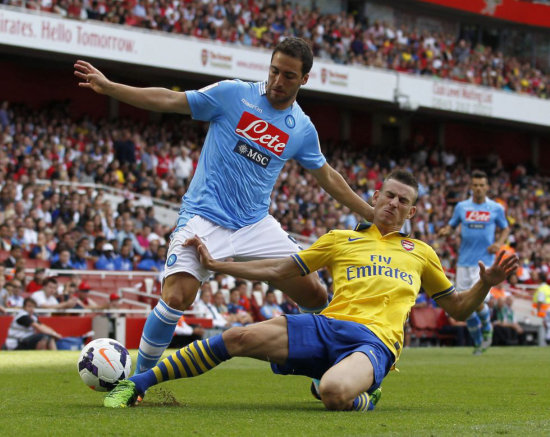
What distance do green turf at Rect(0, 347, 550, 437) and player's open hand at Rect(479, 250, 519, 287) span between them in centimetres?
83

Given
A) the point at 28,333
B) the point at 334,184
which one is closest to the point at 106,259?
the point at 28,333

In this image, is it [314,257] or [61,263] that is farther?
[61,263]

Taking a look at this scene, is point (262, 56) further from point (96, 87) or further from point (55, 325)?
point (96, 87)

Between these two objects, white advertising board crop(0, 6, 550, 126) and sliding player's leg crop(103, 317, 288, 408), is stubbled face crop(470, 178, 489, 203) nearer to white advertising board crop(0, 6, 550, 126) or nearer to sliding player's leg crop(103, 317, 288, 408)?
sliding player's leg crop(103, 317, 288, 408)

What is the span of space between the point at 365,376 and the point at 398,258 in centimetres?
90

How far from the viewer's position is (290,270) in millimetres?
6027

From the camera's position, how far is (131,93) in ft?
19.9

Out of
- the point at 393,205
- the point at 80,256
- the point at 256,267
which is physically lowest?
the point at 80,256

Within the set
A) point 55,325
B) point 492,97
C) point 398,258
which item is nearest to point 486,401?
point 398,258

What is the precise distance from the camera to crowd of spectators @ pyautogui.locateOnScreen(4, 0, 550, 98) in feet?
81.8

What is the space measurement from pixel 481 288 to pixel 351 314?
33.7 inches

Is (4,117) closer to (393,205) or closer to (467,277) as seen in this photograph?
(467,277)

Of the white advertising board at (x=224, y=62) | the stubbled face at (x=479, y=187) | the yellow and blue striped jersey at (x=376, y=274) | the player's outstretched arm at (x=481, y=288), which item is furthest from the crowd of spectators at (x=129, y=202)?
the player's outstretched arm at (x=481, y=288)

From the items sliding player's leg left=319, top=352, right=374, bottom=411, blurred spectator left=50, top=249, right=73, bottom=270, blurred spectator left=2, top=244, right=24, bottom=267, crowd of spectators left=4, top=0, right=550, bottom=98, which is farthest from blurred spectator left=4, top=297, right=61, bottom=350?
crowd of spectators left=4, top=0, right=550, bottom=98
